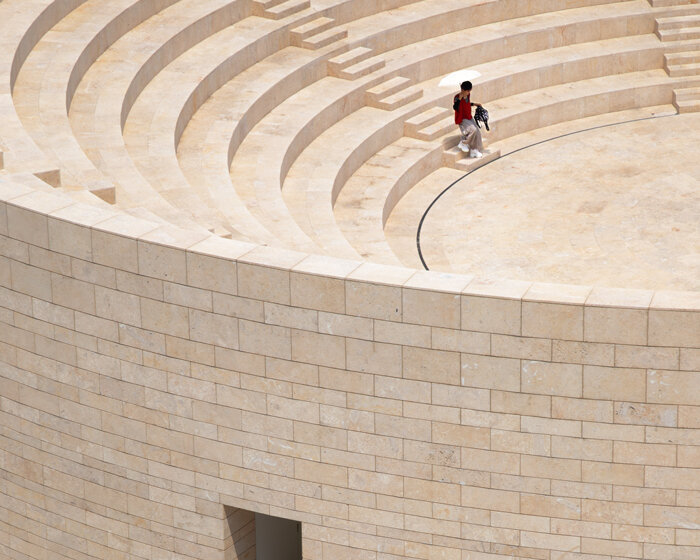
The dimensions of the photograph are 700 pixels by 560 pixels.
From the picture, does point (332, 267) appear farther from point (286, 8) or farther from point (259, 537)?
point (286, 8)

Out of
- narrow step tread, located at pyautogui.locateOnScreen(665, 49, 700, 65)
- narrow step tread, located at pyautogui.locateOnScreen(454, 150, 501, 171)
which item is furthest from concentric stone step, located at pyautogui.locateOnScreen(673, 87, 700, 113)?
narrow step tread, located at pyautogui.locateOnScreen(454, 150, 501, 171)

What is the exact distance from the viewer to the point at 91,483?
45.7 feet

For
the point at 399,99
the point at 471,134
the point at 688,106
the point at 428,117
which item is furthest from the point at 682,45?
the point at 399,99

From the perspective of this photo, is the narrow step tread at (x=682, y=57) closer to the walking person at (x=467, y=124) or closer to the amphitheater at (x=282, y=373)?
the walking person at (x=467, y=124)

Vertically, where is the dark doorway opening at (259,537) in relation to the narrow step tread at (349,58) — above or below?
below

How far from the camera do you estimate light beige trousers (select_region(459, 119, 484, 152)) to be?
22.7 m

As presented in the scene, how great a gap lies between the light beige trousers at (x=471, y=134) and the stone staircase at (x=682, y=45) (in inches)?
179

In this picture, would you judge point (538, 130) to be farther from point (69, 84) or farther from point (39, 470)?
point (39, 470)

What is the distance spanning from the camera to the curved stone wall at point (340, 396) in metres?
11.7

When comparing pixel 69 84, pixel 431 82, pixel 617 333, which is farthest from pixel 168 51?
pixel 617 333

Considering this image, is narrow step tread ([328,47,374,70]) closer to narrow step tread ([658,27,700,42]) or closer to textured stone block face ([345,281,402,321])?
narrow step tread ([658,27,700,42])

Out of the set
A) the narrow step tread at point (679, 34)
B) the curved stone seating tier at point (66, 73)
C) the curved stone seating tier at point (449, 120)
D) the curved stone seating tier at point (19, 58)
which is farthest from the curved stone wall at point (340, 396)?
the narrow step tread at point (679, 34)

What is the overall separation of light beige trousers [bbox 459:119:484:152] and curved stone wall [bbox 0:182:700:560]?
10654 millimetres

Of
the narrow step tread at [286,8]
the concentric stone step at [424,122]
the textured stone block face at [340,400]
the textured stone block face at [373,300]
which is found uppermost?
the narrow step tread at [286,8]
